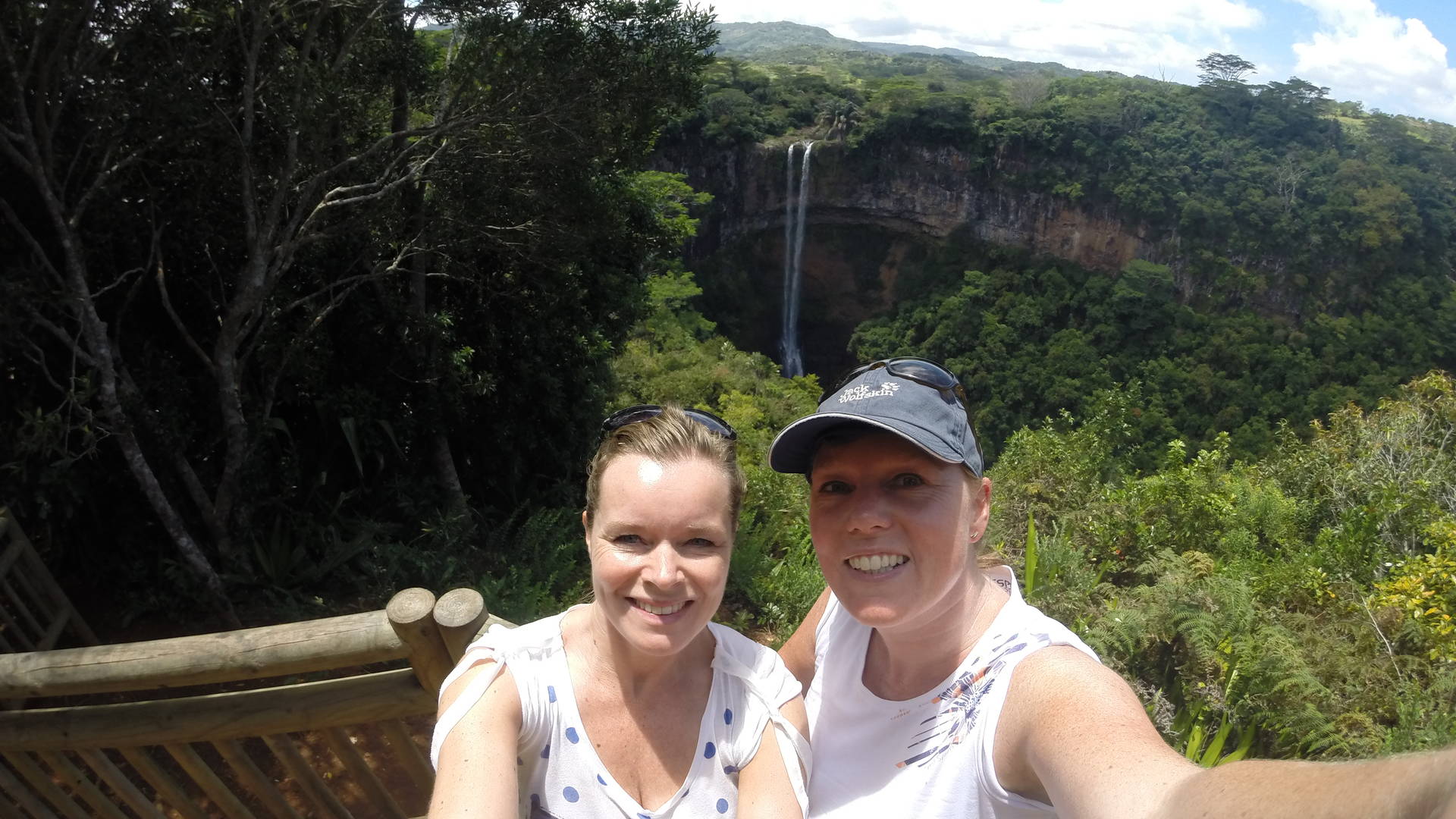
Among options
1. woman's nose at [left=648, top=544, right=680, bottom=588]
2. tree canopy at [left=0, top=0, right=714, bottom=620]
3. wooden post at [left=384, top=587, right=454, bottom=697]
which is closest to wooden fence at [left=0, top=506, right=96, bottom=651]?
tree canopy at [left=0, top=0, right=714, bottom=620]

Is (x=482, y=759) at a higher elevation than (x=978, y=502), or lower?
lower

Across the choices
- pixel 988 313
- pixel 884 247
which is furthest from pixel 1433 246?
pixel 884 247

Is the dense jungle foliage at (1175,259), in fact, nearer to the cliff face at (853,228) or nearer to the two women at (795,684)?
the cliff face at (853,228)

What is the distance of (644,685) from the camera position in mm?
1589

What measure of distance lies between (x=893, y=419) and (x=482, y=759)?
3.02 ft

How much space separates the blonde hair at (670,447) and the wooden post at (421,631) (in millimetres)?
487

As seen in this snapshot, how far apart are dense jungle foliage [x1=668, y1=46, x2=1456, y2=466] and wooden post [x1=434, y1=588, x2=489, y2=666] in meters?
24.2

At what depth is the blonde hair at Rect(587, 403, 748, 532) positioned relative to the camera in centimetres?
151

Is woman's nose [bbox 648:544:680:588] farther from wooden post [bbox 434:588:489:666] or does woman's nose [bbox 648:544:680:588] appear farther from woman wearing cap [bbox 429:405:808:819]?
wooden post [bbox 434:588:489:666]

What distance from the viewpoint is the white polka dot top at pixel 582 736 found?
1440 millimetres

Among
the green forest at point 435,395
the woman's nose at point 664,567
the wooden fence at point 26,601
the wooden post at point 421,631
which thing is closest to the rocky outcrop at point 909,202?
the green forest at point 435,395

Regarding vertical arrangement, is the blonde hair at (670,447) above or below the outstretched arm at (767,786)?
above

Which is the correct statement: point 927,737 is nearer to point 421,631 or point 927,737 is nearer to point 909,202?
point 421,631

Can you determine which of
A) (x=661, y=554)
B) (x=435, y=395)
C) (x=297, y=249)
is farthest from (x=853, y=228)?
(x=661, y=554)
